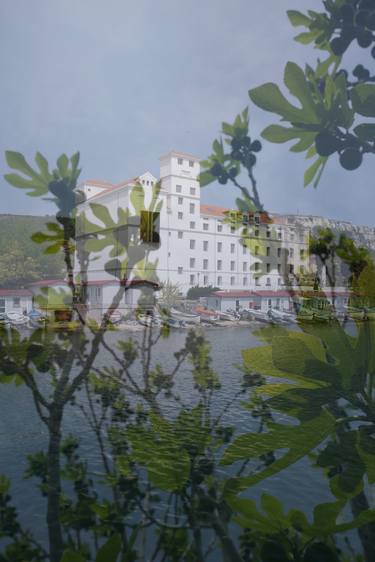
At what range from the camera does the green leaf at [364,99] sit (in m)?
0.23

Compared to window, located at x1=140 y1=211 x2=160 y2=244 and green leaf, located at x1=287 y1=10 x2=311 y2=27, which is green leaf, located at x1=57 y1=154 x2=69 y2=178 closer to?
window, located at x1=140 y1=211 x2=160 y2=244

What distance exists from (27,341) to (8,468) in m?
0.10

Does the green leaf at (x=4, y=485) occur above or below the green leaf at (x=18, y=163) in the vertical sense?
below

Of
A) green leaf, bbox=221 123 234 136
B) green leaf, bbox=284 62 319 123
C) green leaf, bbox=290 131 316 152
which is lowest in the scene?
green leaf, bbox=290 131 316 152

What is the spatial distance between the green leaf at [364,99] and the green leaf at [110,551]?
23cm

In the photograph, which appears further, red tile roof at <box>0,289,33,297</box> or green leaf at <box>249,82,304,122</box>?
red tile roof at <box>0,289,33,297</box>

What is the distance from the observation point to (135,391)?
40 cm

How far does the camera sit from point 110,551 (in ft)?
0.49

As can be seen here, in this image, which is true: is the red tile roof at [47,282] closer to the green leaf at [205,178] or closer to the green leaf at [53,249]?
the green leaf at [53,249]

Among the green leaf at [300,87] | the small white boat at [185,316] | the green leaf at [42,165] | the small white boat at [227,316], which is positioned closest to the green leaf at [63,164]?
the green leaf at [42,165]

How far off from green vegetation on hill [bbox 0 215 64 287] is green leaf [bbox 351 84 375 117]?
281 mm

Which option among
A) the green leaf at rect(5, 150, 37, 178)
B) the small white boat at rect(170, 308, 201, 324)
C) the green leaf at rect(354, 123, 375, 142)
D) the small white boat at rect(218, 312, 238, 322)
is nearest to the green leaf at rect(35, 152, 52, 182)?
the green leaf at rect(5, 150, 37, 178)

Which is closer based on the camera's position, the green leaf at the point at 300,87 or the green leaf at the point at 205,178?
the green leaf at the point at 300,87

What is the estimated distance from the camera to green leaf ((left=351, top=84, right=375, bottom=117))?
0.75 ft
